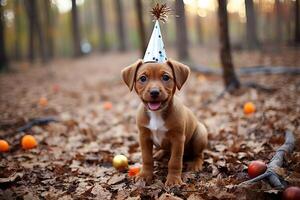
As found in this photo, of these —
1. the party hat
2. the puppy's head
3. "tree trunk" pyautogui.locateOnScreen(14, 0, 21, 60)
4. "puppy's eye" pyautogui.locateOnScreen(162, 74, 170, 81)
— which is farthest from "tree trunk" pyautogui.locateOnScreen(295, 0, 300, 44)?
"tree trunk" pyautogui.locateOnScreen(14, 0, 21, 60)

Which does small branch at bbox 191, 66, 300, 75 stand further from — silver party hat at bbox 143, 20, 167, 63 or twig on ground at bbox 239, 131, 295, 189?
silver party hat at bbox 143, 20, 167, 63

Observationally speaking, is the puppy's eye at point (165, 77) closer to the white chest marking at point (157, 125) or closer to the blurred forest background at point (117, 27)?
the white chest marking at point (157, 125)

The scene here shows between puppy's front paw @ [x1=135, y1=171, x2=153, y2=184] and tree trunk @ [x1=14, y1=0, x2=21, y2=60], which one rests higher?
tree trunk @ [x1=14, y1=0, x2=21, y2=60]

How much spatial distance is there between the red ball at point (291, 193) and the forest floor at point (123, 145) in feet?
0.31

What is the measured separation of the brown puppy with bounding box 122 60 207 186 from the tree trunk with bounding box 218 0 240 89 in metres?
4.02

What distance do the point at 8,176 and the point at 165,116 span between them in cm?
208

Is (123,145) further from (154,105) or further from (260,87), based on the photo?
(260,87)

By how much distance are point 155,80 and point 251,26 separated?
649 inches

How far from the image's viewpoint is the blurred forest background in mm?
15703

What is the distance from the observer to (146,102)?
10.9ft

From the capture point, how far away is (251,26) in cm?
1803

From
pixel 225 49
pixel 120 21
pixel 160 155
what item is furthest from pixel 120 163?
pixel 120 21

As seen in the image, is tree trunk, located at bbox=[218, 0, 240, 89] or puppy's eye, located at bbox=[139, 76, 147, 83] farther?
tree trunk, located at bbox=[218, 0, 240, 89]

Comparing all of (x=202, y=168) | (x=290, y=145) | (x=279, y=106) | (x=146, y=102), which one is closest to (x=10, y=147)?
(x=146, y=102)
